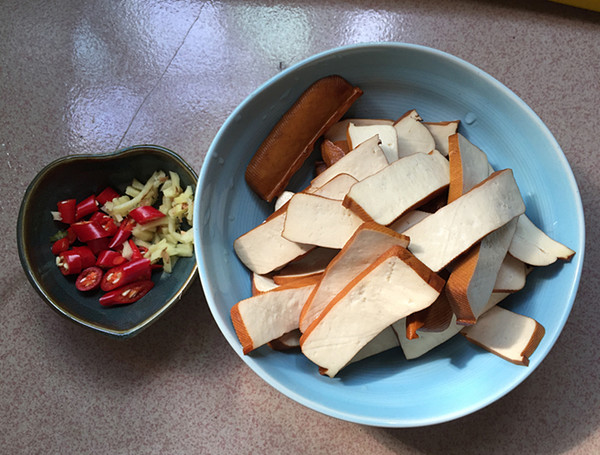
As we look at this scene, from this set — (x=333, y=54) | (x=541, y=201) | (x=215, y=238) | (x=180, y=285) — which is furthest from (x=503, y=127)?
(x=180, y=285)

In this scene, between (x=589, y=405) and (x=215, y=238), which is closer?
(x=215, y=238)

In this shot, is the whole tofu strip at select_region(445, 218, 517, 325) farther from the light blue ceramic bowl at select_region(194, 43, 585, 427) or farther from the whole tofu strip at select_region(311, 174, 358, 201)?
the whole tofu strip at select_region(311, 174, 358, 201)

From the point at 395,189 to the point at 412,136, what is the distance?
7.9 inches

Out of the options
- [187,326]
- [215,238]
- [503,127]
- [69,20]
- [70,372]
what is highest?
[503,127]

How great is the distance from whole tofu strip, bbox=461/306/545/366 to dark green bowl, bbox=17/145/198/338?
652 mm

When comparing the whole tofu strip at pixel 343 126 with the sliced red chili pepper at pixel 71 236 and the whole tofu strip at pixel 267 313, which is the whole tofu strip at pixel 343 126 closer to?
the whole tofu strip at pixel 267 313

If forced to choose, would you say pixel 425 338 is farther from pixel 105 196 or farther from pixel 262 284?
pixel 105 196

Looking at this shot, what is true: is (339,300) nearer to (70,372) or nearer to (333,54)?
(333,54)

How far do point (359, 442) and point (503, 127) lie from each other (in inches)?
33.2

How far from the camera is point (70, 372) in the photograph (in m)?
1.28

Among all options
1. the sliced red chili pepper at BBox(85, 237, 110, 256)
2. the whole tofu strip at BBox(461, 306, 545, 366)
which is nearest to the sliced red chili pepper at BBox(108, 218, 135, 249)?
the sliced red chili pepper at BBox(85, 237, 110, 256)

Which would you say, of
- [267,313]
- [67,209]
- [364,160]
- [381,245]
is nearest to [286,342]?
[267,313]

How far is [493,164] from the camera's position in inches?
44.7

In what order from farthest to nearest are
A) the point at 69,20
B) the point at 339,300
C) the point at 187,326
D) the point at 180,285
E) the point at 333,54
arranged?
the point at 69,20
the point at 187,326
the point at 180,285
the point at 333,54
the point at 339,300
